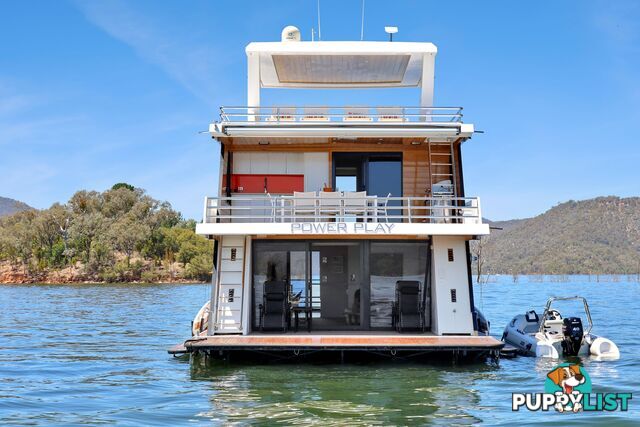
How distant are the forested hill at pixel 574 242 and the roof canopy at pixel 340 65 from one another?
11547 cm

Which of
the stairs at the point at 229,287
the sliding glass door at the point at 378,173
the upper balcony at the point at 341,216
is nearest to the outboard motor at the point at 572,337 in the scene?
the upper balcony at the point at 341,216

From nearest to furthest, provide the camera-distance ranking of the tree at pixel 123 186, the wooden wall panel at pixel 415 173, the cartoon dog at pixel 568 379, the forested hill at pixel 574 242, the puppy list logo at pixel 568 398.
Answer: the puppy list logo at pixel 568 398 → the cartoon dog at pixel 568 379 → the wooden wall panel at pixel 415 173 → the tree at pixel 123 186 → the forested hill at pixel 574 242

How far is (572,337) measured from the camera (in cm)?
1809

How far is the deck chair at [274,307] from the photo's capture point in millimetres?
16609

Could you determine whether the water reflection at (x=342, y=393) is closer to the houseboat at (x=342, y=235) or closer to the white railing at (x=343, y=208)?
the houseboat at (x=342, y=235)

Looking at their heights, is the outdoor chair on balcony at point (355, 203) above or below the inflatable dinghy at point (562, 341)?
above

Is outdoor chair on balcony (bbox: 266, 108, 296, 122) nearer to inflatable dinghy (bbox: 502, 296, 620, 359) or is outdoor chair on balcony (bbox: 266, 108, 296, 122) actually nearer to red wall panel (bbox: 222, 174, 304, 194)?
red wall panel (bbox: 222, 174, 304, 194)

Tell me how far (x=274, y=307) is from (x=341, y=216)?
254cm

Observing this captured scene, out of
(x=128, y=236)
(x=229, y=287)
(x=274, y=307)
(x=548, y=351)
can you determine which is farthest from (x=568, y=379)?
(x=128, y=236)

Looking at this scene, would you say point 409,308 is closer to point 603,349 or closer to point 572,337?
point 572,337

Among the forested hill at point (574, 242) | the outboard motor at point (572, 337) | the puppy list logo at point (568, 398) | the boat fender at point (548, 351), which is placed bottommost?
the puppy list logo at point (568, 398)

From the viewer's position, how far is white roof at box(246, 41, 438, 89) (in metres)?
18.7

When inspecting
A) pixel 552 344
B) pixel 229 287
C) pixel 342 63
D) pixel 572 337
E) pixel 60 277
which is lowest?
pixel 552 344

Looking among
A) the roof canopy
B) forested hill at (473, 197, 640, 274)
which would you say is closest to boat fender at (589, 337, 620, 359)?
the roof canopy
